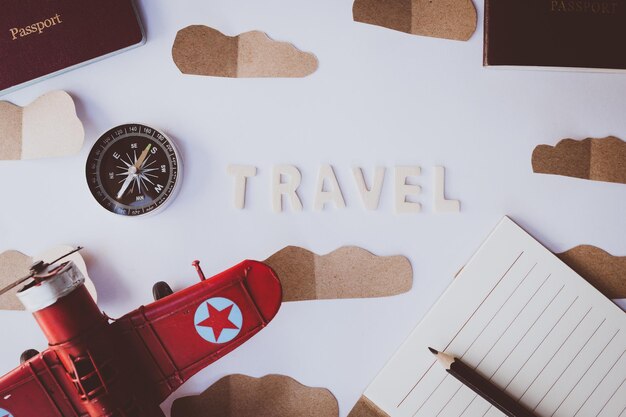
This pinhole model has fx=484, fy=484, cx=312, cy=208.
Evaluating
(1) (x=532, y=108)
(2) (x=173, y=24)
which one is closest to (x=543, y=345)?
(1) (x=532, y=108)

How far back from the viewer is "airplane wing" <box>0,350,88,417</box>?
0.69 metres

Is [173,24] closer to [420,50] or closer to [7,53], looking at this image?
[7,53]

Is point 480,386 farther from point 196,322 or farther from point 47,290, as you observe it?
point 47,290

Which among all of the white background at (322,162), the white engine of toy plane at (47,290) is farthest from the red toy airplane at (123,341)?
the white background at (322,162)

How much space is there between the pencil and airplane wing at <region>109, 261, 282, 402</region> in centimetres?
33

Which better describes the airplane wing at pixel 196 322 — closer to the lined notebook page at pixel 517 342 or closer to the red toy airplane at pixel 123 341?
the red toy airplane at pixel 123 341

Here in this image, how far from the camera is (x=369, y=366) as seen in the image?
0.89 m

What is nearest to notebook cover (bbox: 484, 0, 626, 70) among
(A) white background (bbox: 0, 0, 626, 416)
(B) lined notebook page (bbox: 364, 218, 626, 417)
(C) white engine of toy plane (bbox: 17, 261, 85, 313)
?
(A) white background (bbox: 0, 0, 626, 416)

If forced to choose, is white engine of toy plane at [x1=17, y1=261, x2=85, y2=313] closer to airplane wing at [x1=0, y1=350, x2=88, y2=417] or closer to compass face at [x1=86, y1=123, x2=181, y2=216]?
airplane wing at [x1=0, y1=350, x2=88, y2=417]

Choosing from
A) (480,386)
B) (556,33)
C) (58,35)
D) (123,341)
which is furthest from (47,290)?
(556,33)

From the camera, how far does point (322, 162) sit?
88cm

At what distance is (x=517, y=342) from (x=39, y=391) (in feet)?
2.59

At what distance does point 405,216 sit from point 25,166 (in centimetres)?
69

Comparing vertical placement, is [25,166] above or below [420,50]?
below
